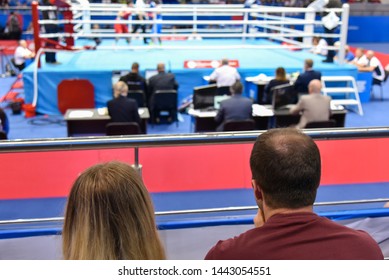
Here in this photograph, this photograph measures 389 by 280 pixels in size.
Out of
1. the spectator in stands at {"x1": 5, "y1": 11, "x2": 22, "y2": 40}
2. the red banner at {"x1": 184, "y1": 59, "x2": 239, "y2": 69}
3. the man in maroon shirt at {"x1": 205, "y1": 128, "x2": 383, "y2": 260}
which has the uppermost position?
the spectator in stands at {"x1": 5, "y1": 11, "x2": 22, "y2": 40}

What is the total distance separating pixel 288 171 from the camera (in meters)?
1.23

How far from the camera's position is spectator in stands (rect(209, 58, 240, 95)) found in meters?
7.06

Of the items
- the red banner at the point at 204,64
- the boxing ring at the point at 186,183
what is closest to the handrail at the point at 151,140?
the boxing ring at the point at 186,183

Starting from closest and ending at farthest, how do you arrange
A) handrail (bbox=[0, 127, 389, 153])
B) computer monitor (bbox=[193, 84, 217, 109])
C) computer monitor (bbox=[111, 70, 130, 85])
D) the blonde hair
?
the blonde hair → handrail (bbox=[0, 127, 389, 153]) → computer monitor (bbox=[193, 84, 217, 109]) → computer monitor (bbox=[111, 70, 130, 85])

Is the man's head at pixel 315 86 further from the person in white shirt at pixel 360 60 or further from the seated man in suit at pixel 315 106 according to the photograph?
the person in white shirt at pixel 360 60

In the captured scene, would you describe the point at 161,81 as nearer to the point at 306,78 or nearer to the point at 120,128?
the point at 306,78

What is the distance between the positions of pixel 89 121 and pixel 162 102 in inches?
59.5

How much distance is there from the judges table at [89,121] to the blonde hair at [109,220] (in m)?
4.40

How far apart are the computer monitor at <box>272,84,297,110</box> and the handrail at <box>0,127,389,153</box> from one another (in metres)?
3.95

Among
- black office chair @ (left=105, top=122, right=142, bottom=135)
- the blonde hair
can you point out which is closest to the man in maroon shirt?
the blonde hair

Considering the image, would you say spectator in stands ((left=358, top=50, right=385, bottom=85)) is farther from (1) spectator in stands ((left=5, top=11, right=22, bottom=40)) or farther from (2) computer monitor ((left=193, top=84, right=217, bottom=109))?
(1) spectator in stands ((left=5, top=11, right=22, bottom=40))

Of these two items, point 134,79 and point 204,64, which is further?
point 204,64

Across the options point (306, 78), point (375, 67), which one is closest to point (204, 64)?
point (306, 78)
